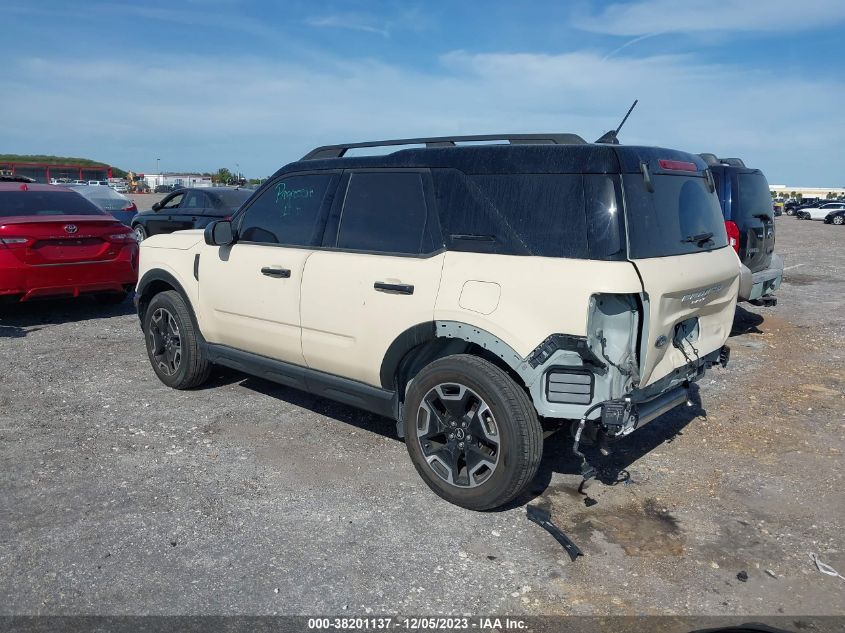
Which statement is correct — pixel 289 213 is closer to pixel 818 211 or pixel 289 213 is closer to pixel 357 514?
pixel 357 514

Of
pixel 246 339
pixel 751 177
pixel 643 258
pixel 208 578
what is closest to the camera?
pixel 208 578

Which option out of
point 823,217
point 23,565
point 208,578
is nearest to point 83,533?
point 23,565

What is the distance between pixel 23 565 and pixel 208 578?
903mm

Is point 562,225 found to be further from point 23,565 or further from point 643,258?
point 23,565

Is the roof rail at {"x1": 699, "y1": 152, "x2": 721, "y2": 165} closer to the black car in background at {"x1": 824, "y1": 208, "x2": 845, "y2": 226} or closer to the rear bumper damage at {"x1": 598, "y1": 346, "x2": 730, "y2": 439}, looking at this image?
the rear bumper damage at {"x1": 598, "y1": 346, "x2": 730, "y2": 439}

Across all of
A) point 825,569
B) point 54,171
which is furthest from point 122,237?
point 54,171

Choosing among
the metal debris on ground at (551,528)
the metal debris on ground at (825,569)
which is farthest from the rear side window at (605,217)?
the metal debris on ground at (825,569)

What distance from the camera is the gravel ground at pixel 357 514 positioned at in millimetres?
3271

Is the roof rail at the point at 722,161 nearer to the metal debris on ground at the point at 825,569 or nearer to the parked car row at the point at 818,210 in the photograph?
the metal debris on ground at the point at 825,569

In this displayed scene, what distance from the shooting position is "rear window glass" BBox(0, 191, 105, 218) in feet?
28.0

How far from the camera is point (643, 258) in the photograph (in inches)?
145

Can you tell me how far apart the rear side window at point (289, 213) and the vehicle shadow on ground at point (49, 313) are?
4.31 metres

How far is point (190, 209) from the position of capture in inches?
589

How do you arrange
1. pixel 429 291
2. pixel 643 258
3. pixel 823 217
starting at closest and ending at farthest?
pixel 643 258 → pixel 429 291 → pixel 823 217
